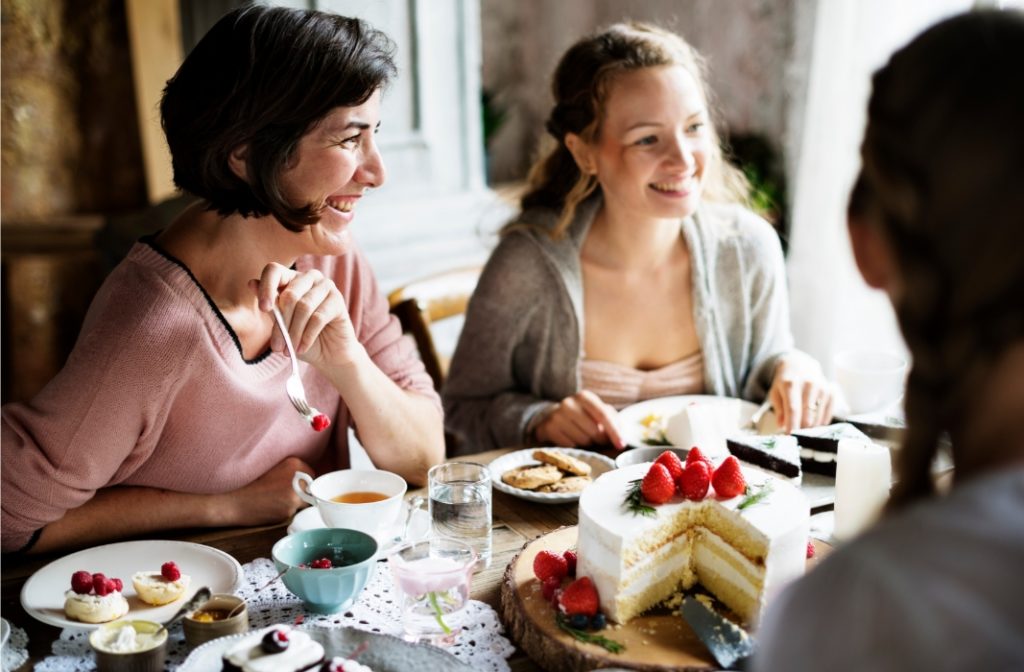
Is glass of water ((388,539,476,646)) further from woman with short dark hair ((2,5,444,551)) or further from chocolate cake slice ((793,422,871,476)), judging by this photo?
chocolate cake slice ((793,422,871,476))

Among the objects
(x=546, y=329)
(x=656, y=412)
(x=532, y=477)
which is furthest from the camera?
(x=546, y=329)

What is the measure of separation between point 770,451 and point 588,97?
1.03 metres

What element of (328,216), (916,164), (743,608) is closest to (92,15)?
(328,216)

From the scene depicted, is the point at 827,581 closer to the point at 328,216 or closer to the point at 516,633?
the point at 516,633

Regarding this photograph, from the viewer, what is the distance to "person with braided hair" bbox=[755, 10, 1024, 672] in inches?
27.5

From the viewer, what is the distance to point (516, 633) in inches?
53.2

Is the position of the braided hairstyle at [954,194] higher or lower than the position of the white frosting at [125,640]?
higher

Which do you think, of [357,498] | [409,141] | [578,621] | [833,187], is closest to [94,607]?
[357,498]

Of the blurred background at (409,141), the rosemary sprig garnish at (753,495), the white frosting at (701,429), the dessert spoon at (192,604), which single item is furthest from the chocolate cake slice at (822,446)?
the blurred background at (409,141)

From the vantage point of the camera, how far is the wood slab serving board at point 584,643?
1.27 meters

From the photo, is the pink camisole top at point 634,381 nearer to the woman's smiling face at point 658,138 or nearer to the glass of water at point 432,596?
the woman's smiling face at point 658,138

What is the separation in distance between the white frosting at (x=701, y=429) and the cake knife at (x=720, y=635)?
554 millimetres

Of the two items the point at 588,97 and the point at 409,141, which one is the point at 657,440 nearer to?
the point at 588,97

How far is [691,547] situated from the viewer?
1.56m
